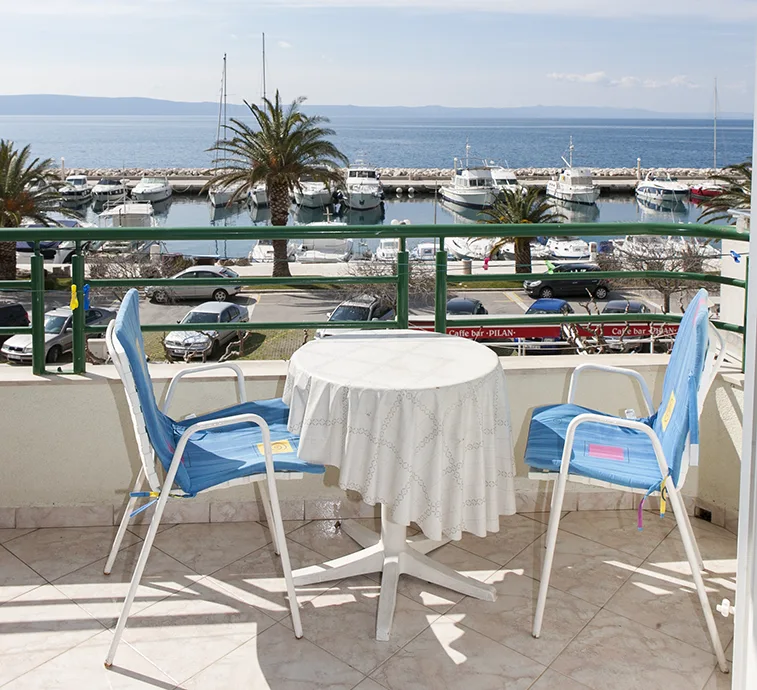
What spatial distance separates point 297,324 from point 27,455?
1125 mm

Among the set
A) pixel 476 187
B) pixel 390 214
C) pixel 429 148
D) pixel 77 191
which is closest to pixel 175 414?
pixel 390 214

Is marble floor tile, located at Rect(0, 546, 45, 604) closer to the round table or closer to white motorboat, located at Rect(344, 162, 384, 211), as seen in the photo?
the round table

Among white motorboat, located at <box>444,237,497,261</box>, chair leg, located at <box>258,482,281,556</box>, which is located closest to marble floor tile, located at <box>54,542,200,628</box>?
chair leg, located at <box>258,482,281,556</box>

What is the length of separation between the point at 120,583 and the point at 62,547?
0.37 meters

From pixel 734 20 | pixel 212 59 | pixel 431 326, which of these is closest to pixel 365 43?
pixel 212 59

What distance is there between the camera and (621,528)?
10.5 ft

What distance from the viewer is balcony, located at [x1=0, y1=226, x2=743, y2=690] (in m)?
2.29

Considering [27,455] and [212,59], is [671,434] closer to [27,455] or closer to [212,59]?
[27,455]

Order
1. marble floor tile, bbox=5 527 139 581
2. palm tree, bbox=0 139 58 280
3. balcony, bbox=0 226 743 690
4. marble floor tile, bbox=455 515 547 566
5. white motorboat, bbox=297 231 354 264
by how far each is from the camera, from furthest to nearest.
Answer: white motorboat, bbox=297 231 354 264 < palm tree, bbox=0 139 58 280 < marble floor tile, bbox=455 515 547 566 < marble floor tile, bbox=5 527 139 581 < balcony, bbox=0 226 743 690

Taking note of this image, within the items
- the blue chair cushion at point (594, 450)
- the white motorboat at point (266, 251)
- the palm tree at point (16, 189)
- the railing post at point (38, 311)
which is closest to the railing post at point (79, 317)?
the railing post at point (38, 311)

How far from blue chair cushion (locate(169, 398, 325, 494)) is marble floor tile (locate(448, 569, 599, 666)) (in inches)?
27.1

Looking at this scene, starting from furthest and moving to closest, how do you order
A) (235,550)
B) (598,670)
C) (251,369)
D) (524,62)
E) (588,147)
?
(524,62), (588,147), (251,369), (235,550), (598,670)

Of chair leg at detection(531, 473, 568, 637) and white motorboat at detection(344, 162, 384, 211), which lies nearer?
chair leg at detection(531, 473, 568, 637)

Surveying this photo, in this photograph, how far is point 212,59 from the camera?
10750 cm
